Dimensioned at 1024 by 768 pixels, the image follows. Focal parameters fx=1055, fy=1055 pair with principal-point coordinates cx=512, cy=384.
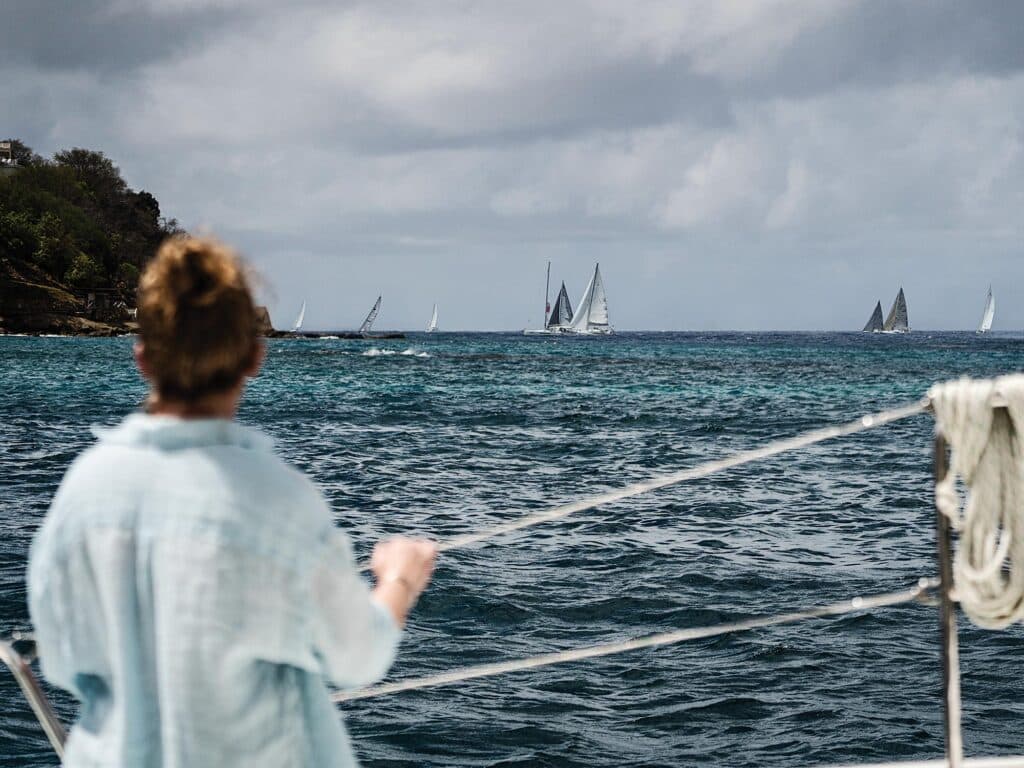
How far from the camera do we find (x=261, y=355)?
1.71 metres

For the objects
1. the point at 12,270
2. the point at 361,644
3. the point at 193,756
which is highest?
the point at 12,270

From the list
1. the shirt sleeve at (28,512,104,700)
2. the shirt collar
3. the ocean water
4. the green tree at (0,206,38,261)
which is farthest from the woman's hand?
the green tree at (0,206,38,261)

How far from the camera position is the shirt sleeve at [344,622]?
5.30 feet

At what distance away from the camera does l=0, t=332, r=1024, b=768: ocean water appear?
627 centimetres

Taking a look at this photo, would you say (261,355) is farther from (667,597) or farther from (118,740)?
(667,597)

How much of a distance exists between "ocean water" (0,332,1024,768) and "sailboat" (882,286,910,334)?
13844 cm

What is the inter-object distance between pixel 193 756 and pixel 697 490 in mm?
13415

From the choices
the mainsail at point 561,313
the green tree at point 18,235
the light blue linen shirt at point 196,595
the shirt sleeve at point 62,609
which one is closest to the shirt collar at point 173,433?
the light blue linen shirt at point 196,595

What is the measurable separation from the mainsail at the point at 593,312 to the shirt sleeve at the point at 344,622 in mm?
119015

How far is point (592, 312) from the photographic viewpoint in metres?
128

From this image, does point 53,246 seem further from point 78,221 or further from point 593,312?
point 593,312

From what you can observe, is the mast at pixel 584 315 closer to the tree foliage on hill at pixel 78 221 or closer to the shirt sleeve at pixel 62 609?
the tree foliage on hill at pixel 78 221

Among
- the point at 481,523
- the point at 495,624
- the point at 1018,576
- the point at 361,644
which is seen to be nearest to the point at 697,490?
the point at 481,523

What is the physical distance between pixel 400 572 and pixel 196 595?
407 millimetres
